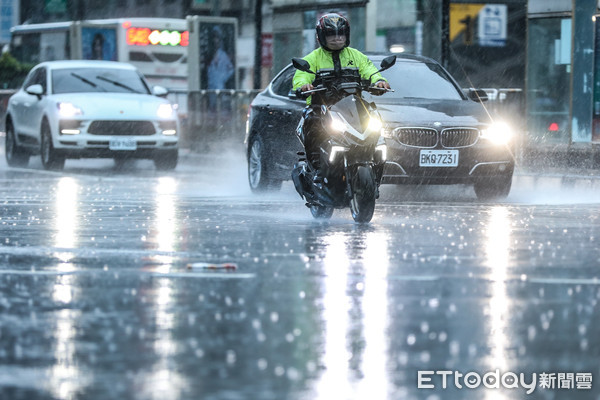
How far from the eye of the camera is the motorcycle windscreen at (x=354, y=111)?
1307 centimetres

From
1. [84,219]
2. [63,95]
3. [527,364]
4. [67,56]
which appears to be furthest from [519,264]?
[67,56]

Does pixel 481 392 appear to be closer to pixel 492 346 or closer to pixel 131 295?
pixel 492 346

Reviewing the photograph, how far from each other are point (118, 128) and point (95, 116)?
38cm

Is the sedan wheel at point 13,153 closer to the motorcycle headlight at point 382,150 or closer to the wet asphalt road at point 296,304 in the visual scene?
the wet asphalt road at point 296,304

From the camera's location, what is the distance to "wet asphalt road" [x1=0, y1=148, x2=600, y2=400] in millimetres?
6000

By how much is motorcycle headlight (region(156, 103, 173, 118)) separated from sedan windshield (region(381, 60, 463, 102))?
23.0ft

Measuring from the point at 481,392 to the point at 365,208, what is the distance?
7147mm

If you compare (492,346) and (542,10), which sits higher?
(542,10)

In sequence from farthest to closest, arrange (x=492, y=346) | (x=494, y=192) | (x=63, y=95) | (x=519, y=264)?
(x=63, y=95) → (x=494, y=192) → (x=519, y=264) → (x=492, y=346)

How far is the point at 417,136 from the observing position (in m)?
15.8

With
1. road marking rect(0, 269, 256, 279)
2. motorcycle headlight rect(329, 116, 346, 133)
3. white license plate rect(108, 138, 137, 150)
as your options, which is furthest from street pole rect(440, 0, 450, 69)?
road marking rect(0, 269, 256, 279)

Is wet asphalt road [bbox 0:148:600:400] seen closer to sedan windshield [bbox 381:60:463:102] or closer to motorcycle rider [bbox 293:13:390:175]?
motorcycle rider [bbox 293:13:390:175]

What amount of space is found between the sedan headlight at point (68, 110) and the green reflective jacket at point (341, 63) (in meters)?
10.0

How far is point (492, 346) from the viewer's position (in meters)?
6.73
